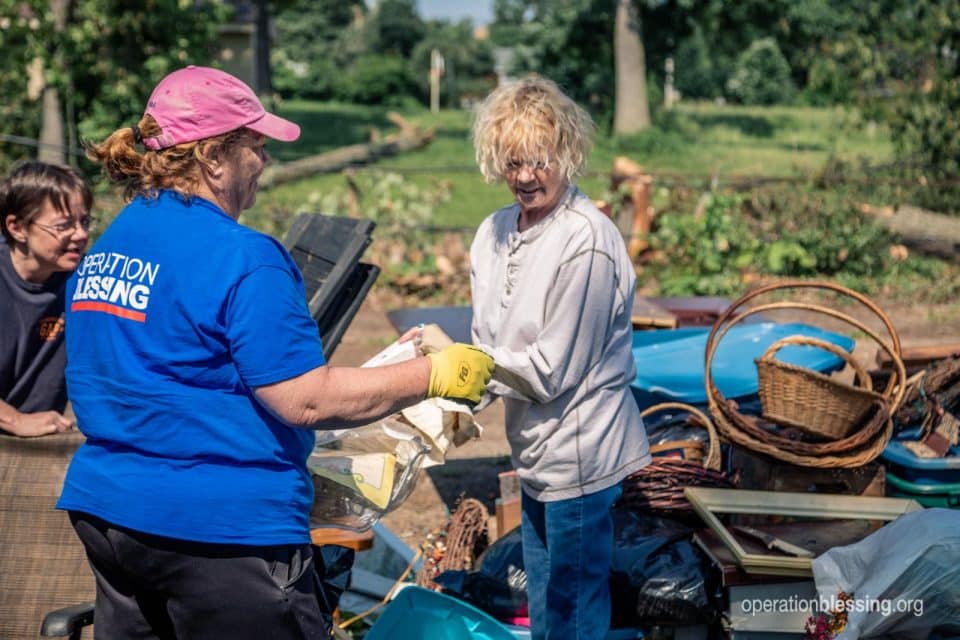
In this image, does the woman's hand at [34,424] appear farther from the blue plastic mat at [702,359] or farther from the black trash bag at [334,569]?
the blue plastic mat at [702,359]

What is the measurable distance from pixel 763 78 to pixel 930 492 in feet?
153

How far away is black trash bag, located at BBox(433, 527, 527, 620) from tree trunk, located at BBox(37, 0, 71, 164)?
31.1 feet

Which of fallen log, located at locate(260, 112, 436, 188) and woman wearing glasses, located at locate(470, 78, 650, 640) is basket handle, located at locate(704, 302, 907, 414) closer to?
woman wearing glasses, located at locate(470, 78, 650, 640)

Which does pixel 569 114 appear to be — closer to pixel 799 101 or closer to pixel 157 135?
pixel 157 135

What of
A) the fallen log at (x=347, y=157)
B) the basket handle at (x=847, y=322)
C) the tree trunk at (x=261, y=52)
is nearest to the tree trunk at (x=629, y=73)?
the fallen log at (x=347, y=157)

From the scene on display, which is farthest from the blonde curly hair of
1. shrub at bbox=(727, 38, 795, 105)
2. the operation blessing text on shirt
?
shrub at bbox=(727, 38, 795, 105)

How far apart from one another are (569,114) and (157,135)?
1.12 meters

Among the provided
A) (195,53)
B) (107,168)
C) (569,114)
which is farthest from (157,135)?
(195,53)

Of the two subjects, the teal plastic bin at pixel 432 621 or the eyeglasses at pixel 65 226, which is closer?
the teal plastic bin at pixel 432 621

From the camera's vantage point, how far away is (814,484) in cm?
374

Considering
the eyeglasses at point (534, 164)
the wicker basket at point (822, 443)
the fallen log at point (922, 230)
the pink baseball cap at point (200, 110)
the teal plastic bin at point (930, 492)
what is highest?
the pink baseball cap at point (200, 110)

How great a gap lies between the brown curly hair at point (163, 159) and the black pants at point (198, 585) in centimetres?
66

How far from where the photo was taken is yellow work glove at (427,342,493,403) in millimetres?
2244

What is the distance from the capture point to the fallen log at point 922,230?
377 inches
